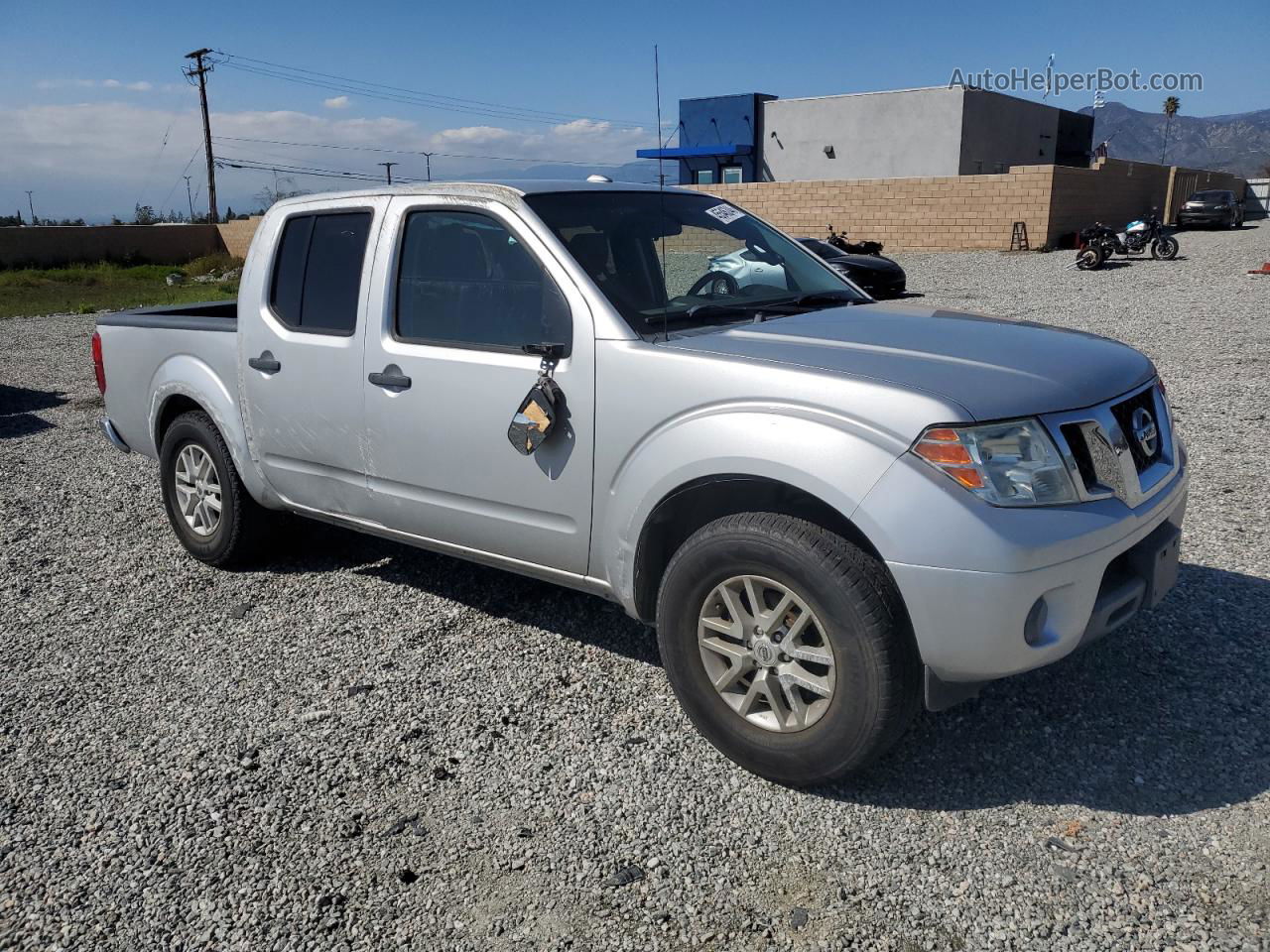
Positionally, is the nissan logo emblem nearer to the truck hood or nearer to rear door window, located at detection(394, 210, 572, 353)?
the truck hood

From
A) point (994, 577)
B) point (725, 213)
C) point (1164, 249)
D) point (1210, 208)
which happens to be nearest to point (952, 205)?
point (1164, 249)

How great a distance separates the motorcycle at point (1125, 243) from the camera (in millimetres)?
23094

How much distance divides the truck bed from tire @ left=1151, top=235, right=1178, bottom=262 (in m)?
24.7

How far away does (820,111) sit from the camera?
46.0m

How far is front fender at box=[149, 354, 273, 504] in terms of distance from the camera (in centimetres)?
501

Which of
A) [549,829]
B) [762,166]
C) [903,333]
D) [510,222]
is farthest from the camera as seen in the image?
[762,166]

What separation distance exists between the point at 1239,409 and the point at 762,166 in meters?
42.9

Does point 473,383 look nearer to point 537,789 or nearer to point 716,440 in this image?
point 716,440

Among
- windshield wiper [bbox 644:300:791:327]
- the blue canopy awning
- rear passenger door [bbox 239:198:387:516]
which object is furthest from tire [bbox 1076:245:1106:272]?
the blue canopy awning

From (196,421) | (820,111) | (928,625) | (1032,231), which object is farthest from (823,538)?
(820,111)

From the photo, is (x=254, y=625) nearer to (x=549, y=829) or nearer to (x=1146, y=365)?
(x=549, y=829)

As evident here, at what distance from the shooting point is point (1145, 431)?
3.42 metres

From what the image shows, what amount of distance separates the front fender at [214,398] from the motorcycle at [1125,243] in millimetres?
21942

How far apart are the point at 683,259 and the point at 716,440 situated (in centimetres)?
122
